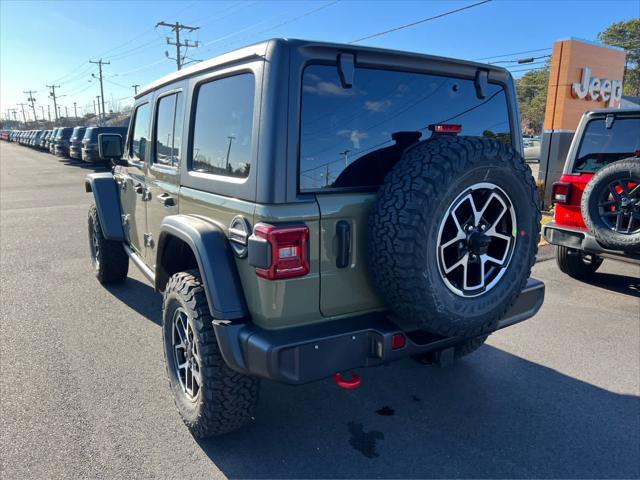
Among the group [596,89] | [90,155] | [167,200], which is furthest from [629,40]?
[167,200]

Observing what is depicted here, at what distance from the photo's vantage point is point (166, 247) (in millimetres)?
3033

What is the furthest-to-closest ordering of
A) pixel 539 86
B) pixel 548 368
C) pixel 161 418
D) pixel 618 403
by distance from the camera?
pixel 539 86, pixel 548 368, pixel 618 403, pixel 161 418

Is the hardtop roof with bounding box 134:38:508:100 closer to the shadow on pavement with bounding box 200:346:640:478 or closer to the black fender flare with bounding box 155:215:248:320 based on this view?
the black fender flare with bounding box 155:215:248:320

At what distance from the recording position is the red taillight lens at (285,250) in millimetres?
2078

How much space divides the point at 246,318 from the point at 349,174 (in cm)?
86

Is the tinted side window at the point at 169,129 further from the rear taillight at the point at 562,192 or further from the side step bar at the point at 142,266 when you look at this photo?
the rear taillight at the point at 562,192

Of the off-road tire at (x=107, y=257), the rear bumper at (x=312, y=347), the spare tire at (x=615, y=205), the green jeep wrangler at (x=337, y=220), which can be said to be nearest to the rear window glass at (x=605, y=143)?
the spare tire at (x=615, y=205)

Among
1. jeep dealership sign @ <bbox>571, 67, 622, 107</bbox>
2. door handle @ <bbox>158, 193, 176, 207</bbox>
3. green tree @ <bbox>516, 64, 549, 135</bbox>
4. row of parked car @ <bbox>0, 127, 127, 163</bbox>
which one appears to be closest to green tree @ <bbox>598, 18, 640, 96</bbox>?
green tree @ <bbox>516, 64, 549, 135</bbox>

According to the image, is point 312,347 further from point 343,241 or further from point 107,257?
point 107,257

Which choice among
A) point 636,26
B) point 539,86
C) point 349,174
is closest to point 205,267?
point 349,174

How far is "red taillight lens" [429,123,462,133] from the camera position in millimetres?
2502

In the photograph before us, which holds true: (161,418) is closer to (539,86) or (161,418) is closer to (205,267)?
(205,267)

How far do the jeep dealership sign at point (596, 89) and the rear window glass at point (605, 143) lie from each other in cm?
901

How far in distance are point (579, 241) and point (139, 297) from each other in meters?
4.62
